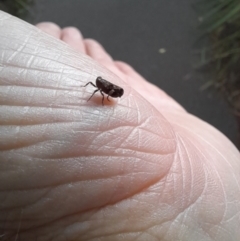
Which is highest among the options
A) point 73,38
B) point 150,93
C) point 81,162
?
point 81,162

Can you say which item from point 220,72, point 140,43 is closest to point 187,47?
point 140,43

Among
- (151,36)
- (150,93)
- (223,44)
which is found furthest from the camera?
(151,36)

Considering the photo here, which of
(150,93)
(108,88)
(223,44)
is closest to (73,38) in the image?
(150,93)

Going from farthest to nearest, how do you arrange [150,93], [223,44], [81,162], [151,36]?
[151,36] → [223,44] → [150,93] → [81,162]

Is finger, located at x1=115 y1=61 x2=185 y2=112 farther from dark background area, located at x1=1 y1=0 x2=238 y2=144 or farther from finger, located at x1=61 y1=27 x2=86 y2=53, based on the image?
dark background area, located at x1=1 y1=0 x2=238 y2=144

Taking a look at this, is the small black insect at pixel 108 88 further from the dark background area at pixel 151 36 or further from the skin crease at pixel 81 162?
the dark background area at pixel 151 36

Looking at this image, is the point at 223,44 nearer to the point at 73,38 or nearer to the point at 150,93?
the point at 150,93

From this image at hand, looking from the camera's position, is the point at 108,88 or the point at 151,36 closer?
the point at 108,88
